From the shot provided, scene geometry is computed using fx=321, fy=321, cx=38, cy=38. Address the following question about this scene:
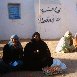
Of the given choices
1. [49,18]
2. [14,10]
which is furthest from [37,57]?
[14,10]

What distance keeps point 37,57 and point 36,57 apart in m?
0.03

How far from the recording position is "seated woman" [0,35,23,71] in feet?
29.6

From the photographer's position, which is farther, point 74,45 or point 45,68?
point 74,45

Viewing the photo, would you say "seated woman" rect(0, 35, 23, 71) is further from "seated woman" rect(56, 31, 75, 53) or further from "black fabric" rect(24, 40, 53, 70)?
"seated woman" rect(56, 31, 75, 53)

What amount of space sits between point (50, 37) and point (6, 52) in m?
7.23

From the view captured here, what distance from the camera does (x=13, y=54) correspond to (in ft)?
30.1

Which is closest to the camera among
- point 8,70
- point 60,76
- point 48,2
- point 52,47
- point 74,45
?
point 60,76

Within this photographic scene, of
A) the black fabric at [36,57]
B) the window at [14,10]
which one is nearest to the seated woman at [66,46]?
the black fabric at [36,57]

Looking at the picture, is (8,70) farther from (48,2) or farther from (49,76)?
(48,2)

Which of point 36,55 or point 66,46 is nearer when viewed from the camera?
point 36,55

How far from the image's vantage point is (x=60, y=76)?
8.37 m

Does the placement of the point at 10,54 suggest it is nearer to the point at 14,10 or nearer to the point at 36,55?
the point at 36,55

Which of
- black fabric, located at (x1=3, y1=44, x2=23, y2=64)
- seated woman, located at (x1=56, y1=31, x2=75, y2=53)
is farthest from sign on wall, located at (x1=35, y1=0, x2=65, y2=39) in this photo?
black fabric, located at (x1=3, y1=44, x2=23, y2=64)

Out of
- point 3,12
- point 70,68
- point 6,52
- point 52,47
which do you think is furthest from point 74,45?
Result: point 3,12
